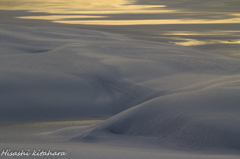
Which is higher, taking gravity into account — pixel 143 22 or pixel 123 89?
pixel 143 22

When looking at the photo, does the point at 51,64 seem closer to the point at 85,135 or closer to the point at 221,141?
the point at 85,135

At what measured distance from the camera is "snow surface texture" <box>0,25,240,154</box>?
1.80 metres

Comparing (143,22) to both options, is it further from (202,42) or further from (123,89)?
(123,89)

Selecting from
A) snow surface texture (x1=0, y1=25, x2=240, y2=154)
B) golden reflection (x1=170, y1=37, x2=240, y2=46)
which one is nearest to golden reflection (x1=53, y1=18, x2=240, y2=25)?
golden reflection (x1=170, y1=37, x2=240, y2=46)

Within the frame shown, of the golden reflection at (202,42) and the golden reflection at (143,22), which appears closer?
the golden reflection at (202,42)

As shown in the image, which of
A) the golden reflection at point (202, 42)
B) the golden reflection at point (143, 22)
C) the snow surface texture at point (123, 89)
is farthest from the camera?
the golden reflection at point (143, 22)

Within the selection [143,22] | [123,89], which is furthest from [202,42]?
[123,89]

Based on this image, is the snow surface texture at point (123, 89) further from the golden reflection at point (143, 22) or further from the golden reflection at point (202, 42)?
the golden reflection at point (143, 22)

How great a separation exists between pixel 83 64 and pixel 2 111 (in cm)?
100

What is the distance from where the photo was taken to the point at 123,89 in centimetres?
278

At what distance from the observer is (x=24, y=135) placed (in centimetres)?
208

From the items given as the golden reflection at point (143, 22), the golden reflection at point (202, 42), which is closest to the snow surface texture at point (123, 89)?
the golden reflection at point (202, 42)

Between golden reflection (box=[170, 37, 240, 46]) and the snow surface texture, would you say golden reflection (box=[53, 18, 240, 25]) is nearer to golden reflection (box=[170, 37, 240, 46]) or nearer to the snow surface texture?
golden reflection (box=[170, 37, 240, 46])

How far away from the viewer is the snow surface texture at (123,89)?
180 centimetres
